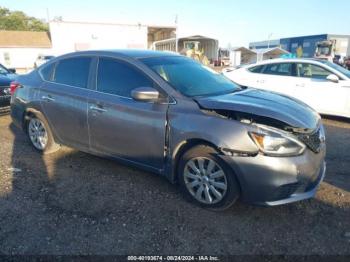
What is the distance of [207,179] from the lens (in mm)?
3221

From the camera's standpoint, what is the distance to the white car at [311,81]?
6957 millimetres

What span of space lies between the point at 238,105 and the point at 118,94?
151 cm

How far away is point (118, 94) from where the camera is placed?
375 cm

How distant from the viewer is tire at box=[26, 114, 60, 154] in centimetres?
475

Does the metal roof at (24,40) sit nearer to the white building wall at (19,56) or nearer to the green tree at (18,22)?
the white building wall at (19,56)

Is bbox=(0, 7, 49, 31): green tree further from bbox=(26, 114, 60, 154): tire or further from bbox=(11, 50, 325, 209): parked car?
bbox=(11, 50, 325, 209): parked car

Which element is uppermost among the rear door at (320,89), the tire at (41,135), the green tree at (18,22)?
the green tree at (18,22)

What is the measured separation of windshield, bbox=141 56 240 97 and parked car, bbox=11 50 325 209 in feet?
0.05

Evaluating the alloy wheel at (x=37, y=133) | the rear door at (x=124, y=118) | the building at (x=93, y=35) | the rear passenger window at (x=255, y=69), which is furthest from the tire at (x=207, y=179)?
the building at (x=93, y=35)

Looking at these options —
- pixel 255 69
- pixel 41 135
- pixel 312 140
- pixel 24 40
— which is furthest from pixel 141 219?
pixel 24 40

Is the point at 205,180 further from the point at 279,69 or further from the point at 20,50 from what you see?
the point at 20,50

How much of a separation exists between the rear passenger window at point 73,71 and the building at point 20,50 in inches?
1445

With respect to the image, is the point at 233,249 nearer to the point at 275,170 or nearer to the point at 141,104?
the point at 275,170

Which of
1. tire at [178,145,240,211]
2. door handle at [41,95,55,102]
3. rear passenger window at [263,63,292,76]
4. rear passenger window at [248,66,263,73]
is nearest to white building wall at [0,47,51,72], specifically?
rear passenger window at [248,66,263,73]
